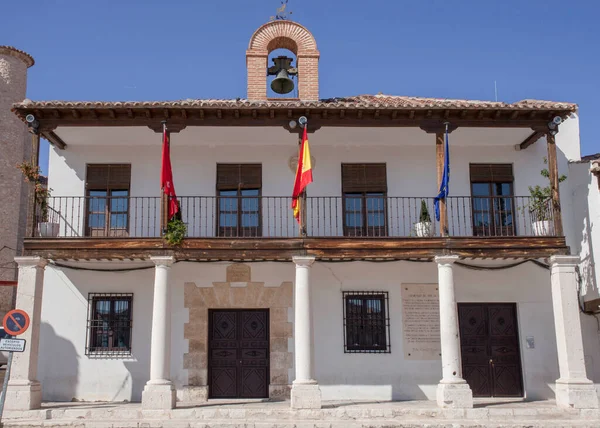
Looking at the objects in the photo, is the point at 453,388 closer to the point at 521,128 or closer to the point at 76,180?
the point at 521,128

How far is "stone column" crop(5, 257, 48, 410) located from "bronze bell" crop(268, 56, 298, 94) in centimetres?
663

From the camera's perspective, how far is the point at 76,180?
14.3 meters

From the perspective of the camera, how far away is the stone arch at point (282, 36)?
52.6 feet

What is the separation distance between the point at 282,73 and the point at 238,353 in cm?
656

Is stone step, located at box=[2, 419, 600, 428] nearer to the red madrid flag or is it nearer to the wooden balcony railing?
the red madrid flag

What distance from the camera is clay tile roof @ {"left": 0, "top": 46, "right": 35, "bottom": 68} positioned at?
21.4 meters

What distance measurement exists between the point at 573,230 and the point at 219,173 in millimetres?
7762

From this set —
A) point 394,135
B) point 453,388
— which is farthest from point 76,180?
point 453,388

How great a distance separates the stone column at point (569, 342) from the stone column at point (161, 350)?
283 inches

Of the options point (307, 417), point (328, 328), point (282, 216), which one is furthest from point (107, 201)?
point (307, 417)

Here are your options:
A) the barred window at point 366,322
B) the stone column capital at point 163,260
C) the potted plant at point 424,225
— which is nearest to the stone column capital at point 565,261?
the potted plant at point 424,225

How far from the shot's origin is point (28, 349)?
475 inches

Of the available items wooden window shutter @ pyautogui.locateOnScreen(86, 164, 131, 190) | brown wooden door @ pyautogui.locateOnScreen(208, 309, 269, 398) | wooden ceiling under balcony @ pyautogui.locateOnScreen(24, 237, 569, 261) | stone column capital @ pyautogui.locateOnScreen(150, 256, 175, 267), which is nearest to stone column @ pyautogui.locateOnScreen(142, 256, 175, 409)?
stone column capital @ pyautogui.locateOnScreen(150, 256, 175, 267)

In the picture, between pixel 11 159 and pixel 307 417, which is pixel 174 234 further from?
pixel 11 159
